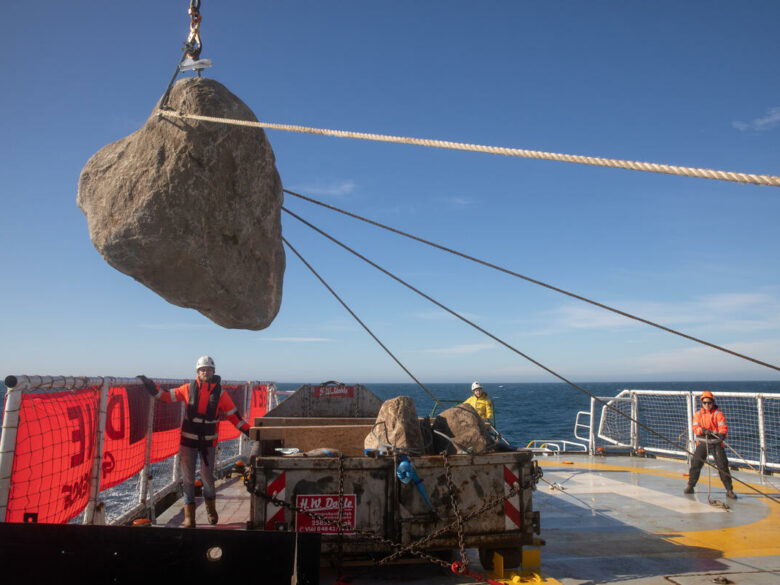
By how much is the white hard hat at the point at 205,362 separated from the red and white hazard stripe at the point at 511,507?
345cm

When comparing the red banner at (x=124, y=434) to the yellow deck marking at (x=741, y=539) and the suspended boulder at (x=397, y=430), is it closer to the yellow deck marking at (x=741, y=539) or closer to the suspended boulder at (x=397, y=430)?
the suspended boulder at (x=397, y=430)

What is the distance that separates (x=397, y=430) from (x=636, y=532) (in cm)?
372

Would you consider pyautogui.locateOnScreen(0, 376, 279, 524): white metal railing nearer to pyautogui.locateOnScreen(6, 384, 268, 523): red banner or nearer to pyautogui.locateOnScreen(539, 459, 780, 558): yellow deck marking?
pyautogui.locateOnScreen(6, 384, 268, 523): red banner

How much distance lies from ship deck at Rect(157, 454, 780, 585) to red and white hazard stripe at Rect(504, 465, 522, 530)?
1.76ft

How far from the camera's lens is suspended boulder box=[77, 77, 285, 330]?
333cm

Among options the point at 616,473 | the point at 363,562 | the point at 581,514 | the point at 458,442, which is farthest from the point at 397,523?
the point at 616,473

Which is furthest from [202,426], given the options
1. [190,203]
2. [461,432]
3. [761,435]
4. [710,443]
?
[761,435]

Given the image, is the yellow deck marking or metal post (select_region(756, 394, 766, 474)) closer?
the yellow deck marking

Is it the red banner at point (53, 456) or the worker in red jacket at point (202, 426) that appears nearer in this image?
the red banner at point (53, 456)

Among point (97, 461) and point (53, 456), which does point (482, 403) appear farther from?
point (53, 456)

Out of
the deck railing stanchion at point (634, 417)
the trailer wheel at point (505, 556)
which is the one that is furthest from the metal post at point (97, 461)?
the deck railing stanchion at point (634, 417)

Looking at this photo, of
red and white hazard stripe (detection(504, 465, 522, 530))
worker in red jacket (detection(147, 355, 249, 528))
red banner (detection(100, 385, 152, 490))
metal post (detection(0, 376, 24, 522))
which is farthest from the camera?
worker in red jacket (detection(147, 355, 249, 528))

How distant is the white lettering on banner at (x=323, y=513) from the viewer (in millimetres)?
4312

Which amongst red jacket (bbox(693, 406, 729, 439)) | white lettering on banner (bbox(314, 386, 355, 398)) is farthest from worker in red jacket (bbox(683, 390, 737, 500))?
white lettering on banner (bbox(314, 386, 355, 398))
